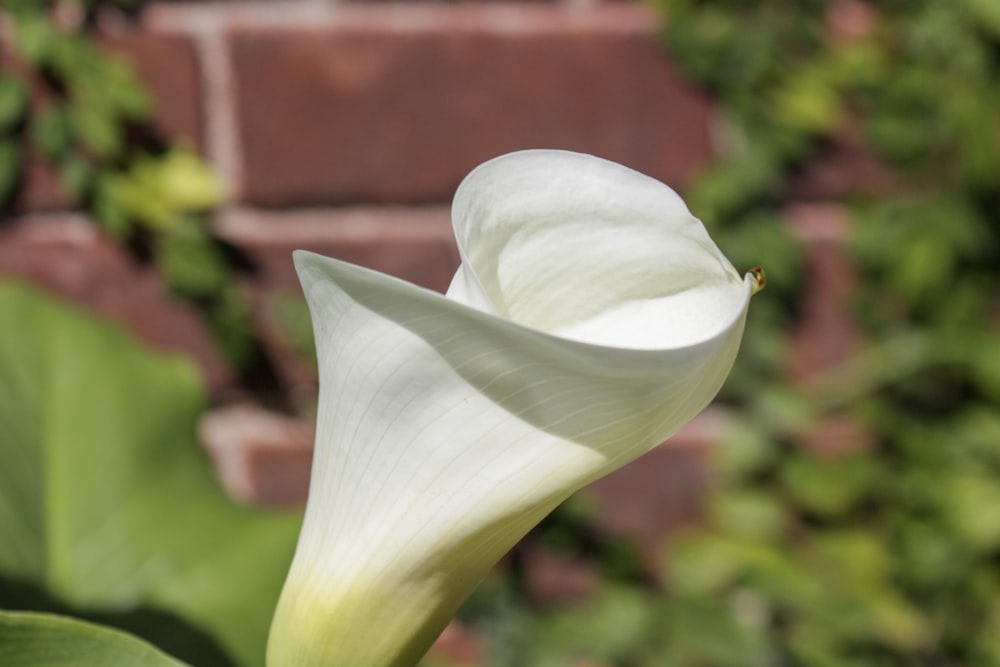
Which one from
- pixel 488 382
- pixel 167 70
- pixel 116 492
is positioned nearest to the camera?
pixel 488 382

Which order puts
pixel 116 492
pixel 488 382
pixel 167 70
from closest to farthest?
pixel 488 382
pixel 116 492
pixel 167 70

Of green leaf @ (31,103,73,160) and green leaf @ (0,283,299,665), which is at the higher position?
green leaf @ (31,103,73,160)

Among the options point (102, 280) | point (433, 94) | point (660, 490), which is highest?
point (433, 94)

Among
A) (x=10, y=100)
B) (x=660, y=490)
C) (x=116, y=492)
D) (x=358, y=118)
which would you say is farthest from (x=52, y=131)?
(x=660, y=490)

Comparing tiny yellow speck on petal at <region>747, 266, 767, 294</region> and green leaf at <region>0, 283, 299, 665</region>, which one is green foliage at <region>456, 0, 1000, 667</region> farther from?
tiny yellow speck on petal at <region>747, 266, 767, 294</region>

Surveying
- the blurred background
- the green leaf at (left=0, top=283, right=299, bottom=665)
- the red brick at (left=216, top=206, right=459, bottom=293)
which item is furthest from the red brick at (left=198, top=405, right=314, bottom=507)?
the green leaf at (left=0, top=283, right=299, bottom=665)

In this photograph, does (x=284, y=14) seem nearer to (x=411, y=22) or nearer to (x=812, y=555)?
(x=411, y=22)

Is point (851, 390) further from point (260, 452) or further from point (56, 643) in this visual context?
point (56, 643)
